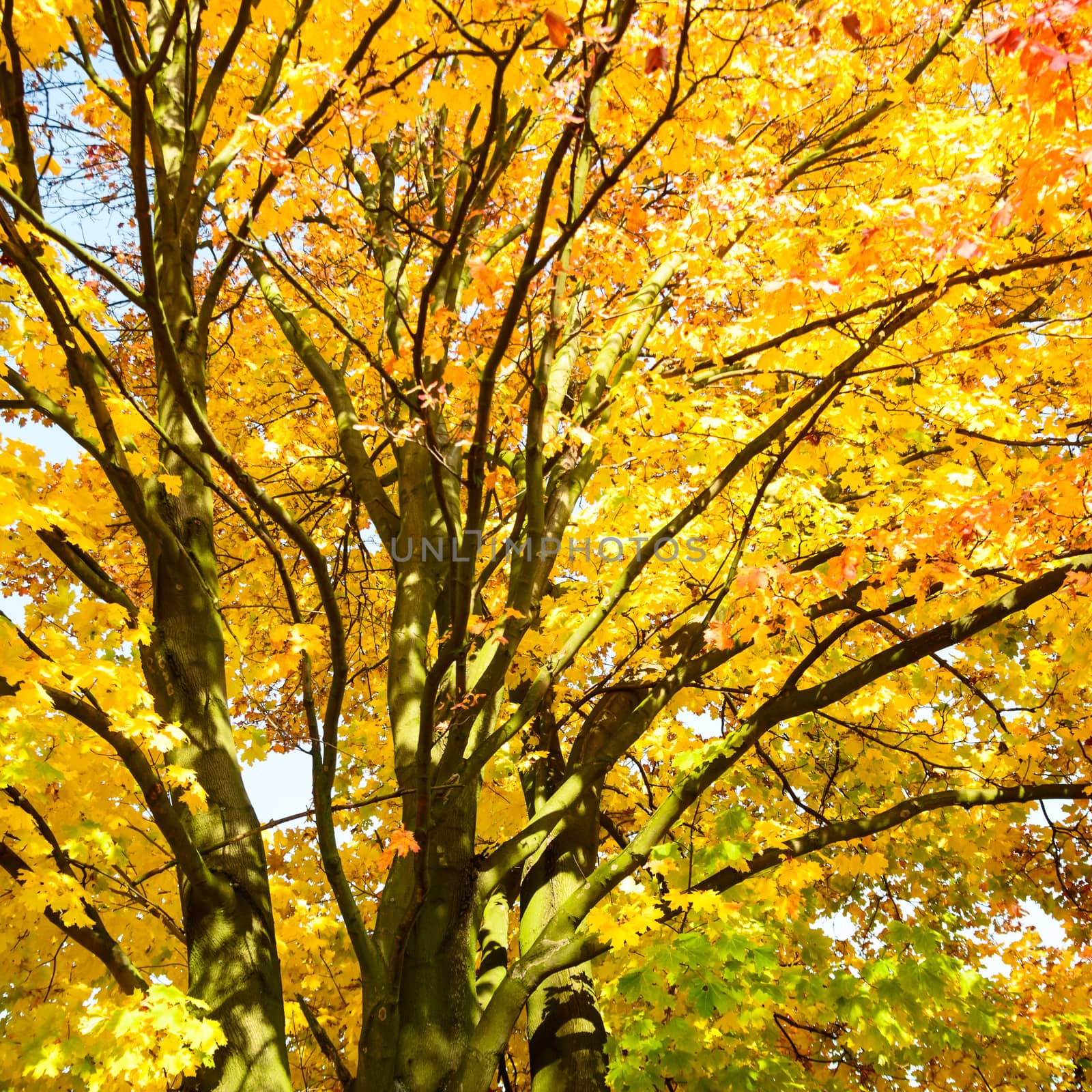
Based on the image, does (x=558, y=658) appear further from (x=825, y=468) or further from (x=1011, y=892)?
(x=1011, y=892)

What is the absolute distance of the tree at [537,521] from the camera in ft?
11.4

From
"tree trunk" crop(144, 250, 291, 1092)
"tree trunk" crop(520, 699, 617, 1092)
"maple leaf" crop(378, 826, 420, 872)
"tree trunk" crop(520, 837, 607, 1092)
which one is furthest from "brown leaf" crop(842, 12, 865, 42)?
"tree trunk" crop(520, 837, 607, 1092)

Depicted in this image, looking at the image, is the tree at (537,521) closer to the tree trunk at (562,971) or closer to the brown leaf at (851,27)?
the tree trunk at (562,971)

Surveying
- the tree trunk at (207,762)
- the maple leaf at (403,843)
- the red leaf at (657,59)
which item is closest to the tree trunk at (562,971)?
the maple leaf at (403,843)

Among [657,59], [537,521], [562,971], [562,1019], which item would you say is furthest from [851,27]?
[562,1019]

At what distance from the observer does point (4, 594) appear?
8297mm

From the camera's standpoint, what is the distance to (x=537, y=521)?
371 centimetres

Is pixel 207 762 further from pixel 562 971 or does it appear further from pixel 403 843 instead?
pixel 562 971

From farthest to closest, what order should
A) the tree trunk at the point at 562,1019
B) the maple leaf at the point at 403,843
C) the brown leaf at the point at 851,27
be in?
the tree trunk at the point at 562,1019
the maple leaf at the point at 403,843
the brown leaf at the point at 851,27

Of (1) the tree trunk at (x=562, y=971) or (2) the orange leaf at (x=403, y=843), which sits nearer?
(2) the orange leaf at (x=403, y=843)

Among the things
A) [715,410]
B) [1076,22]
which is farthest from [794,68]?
[1076,22]

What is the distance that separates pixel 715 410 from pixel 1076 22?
3082 mm

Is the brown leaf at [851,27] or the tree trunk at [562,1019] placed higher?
the brown leaf at [851,27]

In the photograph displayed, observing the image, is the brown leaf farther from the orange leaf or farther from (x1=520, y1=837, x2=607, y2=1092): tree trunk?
(x1=520, y1=837, x2=607, y2=1092): tree trunk
